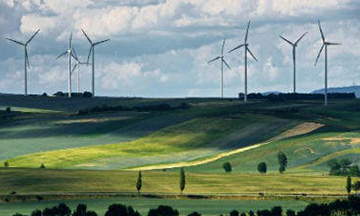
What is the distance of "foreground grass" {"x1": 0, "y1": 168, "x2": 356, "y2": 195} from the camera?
157 meters

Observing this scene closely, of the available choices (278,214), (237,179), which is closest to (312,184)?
(237,179)

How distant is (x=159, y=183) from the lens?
165750 mm

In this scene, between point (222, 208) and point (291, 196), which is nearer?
point (222, 208)

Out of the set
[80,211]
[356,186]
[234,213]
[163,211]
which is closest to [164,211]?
[163,211]

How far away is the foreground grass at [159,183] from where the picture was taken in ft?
515

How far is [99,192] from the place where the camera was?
15250 centimetres

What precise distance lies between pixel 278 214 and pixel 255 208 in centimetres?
968

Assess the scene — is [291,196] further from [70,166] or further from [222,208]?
[70,166]

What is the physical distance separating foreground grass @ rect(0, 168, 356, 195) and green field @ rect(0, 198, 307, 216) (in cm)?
1048

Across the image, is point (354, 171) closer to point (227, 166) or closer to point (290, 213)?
point (227, 166)

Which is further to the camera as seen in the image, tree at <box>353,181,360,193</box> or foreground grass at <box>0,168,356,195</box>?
tree at <box>353,181,360,193</box>

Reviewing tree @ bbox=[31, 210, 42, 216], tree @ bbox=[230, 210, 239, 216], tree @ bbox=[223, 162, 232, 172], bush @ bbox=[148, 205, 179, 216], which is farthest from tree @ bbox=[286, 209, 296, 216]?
tree @ bbox=[223, 162, 232, 172]

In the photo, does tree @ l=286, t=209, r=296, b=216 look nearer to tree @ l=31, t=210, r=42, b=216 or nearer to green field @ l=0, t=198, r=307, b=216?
green field @ l=0, t=198, r=307, b=216

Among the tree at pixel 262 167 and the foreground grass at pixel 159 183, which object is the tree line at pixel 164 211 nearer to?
the foreground grass at pixel 159 183
